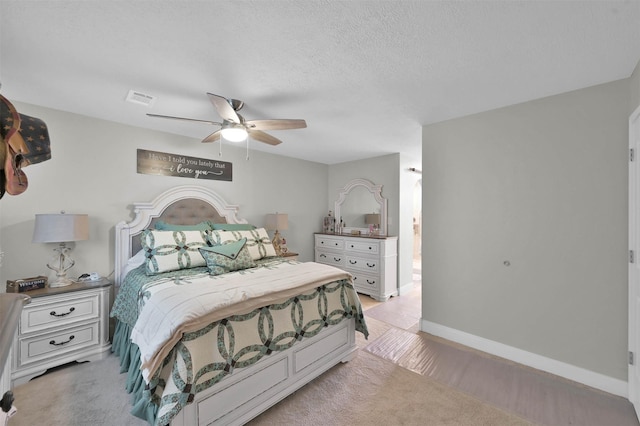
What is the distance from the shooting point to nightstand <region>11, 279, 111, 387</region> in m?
2.09

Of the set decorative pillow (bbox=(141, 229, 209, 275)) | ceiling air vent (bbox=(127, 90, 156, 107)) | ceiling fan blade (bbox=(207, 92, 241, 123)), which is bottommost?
decorative pillow (bbox=(141, 229, 209, 275))

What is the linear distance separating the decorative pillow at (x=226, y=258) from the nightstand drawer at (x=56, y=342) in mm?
1194

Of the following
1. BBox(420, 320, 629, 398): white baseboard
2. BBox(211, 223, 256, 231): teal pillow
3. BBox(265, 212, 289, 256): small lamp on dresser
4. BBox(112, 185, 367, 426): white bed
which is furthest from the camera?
BBox(265, 212, 289, 256): small lamp on dresser

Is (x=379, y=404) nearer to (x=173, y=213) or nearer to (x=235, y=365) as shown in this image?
(x=235, y=365)

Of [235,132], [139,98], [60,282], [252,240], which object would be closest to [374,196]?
[252,240]

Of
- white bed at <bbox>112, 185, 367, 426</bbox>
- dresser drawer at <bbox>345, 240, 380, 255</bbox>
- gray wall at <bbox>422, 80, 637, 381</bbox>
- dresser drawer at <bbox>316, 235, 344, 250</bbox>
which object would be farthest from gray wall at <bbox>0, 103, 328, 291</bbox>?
gray wall at <bbox>422, 80, 637, 381</bbox>

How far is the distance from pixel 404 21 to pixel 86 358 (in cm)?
371

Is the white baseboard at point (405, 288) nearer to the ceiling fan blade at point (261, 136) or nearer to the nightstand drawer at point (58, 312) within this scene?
the ceiling fan blade at point (261, 136)

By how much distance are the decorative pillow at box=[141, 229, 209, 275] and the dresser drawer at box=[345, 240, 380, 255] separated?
8.10 feet

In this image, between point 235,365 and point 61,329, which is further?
point 61,329

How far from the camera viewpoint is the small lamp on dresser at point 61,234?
2.19m

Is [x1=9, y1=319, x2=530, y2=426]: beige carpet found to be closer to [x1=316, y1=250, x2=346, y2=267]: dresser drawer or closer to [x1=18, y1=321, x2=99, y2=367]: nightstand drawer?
[x1=18, y1=321, x2=99, y2=367]: nightstand drawer

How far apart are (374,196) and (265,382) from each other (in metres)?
3.45

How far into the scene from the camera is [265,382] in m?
1.79
